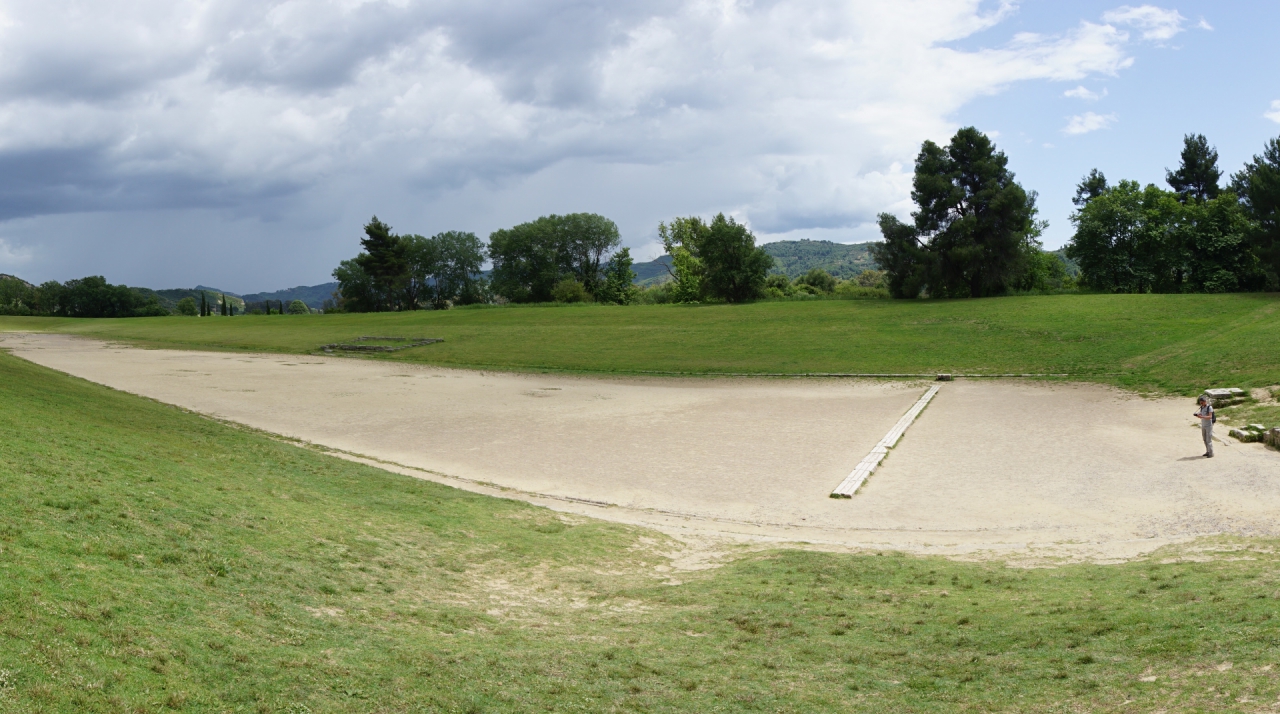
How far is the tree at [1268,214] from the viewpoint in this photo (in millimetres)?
52094

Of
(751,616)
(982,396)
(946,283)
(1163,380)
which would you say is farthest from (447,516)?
(946,283)

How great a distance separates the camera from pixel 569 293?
296ft

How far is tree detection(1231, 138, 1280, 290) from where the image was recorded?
5209cm

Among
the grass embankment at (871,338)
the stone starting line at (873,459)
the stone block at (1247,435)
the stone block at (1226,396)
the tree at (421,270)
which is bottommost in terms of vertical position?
the stone starting line at (873,459)

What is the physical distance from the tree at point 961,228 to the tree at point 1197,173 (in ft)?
98.2

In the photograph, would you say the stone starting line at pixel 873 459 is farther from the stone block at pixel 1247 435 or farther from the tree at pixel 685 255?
the tree at pixel 685 255

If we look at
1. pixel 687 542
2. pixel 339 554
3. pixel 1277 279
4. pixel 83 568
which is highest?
pixel 1277 279

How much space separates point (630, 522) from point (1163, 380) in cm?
2598

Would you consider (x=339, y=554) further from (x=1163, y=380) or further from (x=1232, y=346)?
(x=1232, y=346)

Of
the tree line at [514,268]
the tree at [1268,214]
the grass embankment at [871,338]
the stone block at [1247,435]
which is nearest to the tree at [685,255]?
the tree line at [514,268]

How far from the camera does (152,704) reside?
4660 mm

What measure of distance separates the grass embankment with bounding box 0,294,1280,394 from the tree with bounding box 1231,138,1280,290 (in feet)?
22.6

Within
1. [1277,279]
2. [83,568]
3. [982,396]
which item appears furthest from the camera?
[1277,279]

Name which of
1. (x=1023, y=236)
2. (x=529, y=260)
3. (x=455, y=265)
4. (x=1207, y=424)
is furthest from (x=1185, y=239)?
(x=455, y=265)
